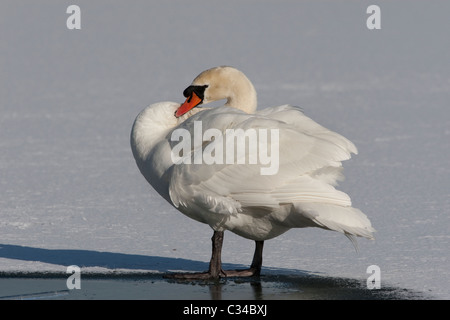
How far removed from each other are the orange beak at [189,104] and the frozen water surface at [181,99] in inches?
36.5

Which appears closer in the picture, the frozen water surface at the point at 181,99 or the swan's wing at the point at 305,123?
the swan's wing at the point at 305,123

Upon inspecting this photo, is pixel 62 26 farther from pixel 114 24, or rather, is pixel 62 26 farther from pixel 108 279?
pixel 108 279

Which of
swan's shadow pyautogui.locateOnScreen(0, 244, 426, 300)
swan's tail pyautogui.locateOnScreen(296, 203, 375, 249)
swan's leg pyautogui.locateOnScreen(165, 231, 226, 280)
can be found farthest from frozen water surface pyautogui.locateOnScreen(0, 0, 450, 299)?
swan's tail pyautogui.locateOnScreen(296, 203, 375, 249)

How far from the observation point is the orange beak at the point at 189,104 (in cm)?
580

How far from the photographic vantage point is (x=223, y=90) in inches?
231

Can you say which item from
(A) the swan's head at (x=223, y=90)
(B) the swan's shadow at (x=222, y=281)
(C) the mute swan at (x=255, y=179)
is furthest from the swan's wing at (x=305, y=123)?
(B) the swan's shadow at (x=222, y=281)

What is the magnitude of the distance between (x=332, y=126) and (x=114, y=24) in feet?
19.5

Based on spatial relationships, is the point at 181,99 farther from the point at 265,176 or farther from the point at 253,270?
the point at 265,176

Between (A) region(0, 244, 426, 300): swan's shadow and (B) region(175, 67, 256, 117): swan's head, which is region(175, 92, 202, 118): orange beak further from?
(A) region(0, 244, 426, 300): swan's shadow

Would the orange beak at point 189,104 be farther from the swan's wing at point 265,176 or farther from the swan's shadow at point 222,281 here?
the swan's shadow at point 222,281

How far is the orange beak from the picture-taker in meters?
5.80

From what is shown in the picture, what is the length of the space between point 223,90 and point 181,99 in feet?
17.1

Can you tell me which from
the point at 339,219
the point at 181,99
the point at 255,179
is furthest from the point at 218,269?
the point at 181,99
